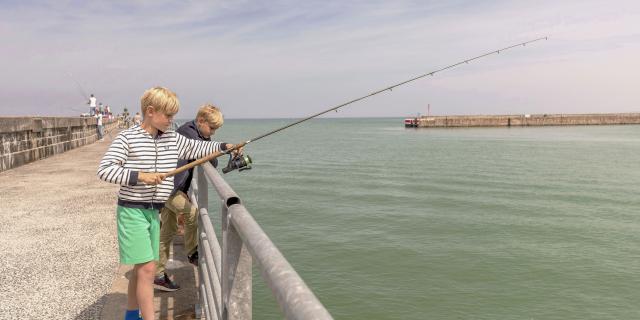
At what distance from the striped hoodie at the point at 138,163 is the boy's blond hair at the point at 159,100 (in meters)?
0.18

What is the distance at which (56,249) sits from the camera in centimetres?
507

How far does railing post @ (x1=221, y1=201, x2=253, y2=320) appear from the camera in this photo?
5.97 feet

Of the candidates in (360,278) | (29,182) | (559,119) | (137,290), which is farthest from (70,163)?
(559,119)

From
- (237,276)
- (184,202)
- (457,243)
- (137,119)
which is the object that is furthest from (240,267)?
(457,243)

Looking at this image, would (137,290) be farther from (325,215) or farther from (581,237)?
(581,237)

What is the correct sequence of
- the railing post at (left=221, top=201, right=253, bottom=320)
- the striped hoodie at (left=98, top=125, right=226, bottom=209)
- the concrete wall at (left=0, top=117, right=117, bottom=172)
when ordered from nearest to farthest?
the railing post at (left=221, top=201, right=253, bottom=320), the striped hoodie at (left=98, top=125, right=226, bottom=209), the concrete wall at (left=0, top=117, right=117, bottom=172)

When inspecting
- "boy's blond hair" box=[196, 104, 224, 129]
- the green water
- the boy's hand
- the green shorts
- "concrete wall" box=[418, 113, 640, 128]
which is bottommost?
the green water

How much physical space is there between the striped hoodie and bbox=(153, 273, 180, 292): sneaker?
1.15 metres

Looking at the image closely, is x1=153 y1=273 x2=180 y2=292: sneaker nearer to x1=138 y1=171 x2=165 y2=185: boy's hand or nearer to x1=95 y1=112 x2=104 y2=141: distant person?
x1=138 y1=171 x2=165 y2=185: boy's hand

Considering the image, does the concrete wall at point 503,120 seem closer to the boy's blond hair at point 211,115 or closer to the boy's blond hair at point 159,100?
the boy's blond hair at point 211,115

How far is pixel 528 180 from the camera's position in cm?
2261

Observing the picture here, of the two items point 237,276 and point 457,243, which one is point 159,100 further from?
point 457,243

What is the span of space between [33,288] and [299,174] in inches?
839

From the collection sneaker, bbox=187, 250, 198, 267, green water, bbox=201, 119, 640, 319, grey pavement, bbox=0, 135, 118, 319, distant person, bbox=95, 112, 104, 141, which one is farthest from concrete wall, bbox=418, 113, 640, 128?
sneaker, bbox=187, 250, 198, 267
